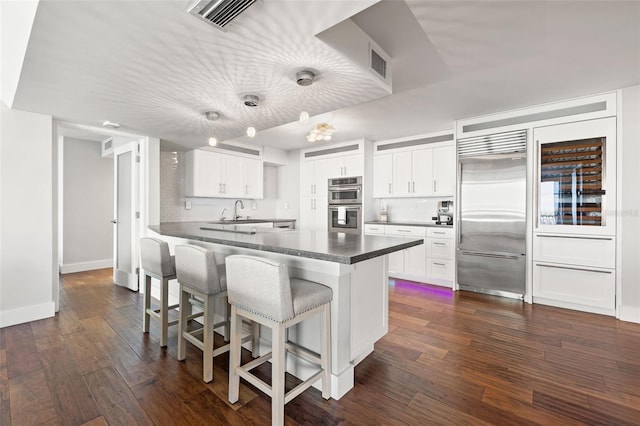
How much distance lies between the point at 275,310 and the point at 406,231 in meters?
3.51

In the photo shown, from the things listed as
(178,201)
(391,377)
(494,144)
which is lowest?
(391,377)

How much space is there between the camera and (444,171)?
4539 millimetres

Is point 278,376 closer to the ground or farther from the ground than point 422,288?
farther from the ground

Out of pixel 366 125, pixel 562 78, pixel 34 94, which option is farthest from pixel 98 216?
pixel 562 78

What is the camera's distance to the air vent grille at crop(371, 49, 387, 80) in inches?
79.9

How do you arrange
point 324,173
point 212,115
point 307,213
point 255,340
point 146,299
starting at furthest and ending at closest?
point 307,213 → point 324,173 → point 212,115 → point 146,299 → point 255,340

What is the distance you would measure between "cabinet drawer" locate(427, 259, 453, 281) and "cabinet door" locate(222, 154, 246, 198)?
3.46 metres

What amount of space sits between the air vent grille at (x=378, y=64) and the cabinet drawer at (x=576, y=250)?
2849mm

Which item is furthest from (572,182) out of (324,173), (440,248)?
(324,173)

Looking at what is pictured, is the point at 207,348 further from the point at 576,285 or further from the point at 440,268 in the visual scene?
the point at 576,285

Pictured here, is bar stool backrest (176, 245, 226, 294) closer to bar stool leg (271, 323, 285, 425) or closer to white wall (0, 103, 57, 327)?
bar stool leg (271, 323, 285, 425)

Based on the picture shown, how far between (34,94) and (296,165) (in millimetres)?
4310

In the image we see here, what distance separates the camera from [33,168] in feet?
9.79

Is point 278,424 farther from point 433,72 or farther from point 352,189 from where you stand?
point 352,189
